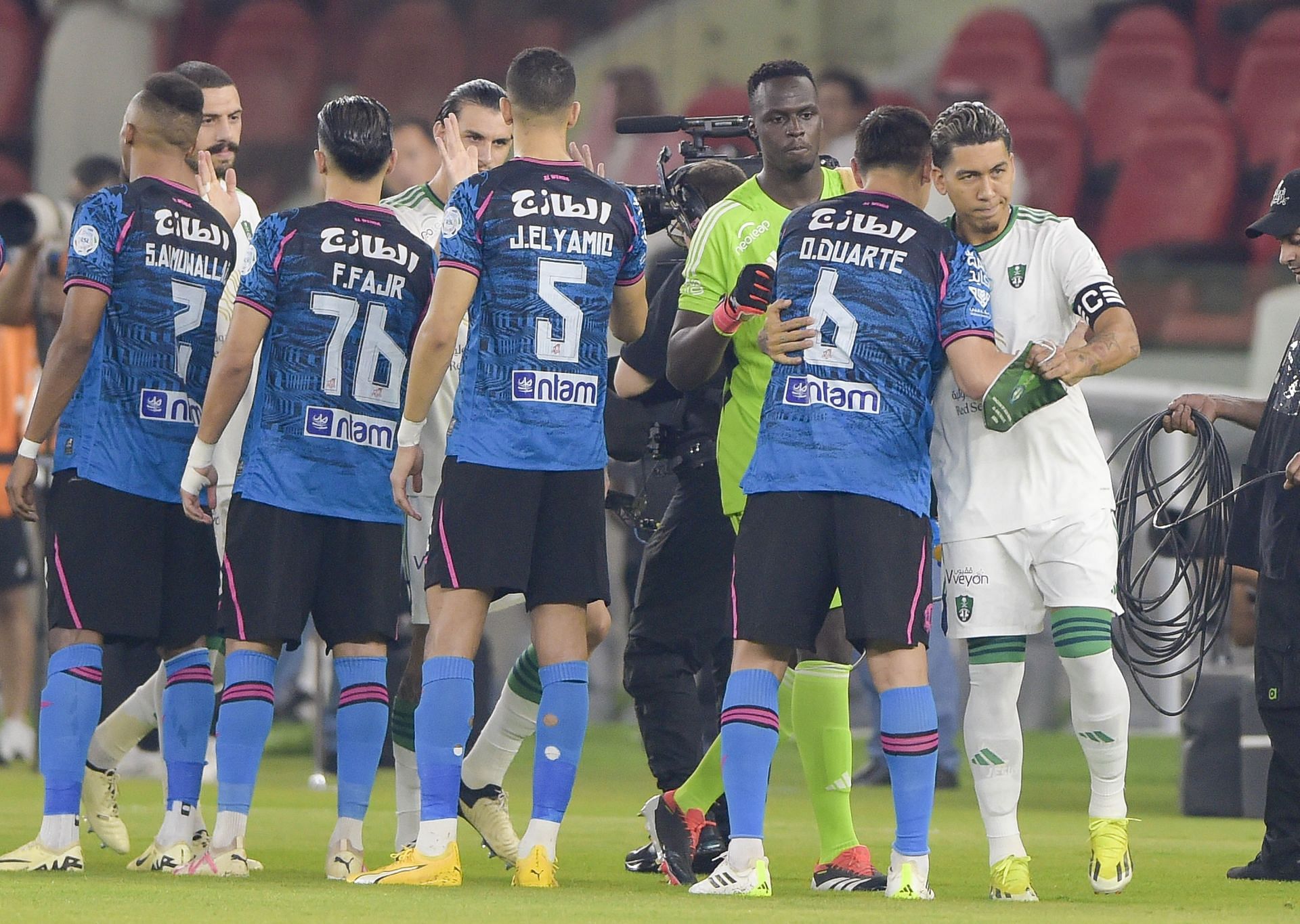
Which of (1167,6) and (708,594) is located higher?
(1167,6)

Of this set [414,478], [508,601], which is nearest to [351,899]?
[414,478]

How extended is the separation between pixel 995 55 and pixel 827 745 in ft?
37.8

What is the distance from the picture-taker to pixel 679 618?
18.2 feet

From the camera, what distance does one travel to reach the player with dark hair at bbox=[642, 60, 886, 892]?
497 centimetres

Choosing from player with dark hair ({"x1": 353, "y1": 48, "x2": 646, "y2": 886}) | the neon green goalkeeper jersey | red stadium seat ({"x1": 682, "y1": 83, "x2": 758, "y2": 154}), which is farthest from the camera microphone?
red stadium seat ({"x1": 682, "y1": 83, "x2": 758, "y2": 154})

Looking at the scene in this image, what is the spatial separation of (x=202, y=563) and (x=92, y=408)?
520mm

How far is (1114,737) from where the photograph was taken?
191 inches

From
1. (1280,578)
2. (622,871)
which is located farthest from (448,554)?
(1280,578)

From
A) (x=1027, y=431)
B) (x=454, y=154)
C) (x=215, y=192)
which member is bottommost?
(x=1027, y=431)

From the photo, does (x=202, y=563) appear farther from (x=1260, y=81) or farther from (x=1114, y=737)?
(x=1260, y=81)

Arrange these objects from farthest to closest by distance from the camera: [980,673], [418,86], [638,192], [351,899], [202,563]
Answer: [418,86] < [638,192] < [202,563] < [980,673] < [351,899]

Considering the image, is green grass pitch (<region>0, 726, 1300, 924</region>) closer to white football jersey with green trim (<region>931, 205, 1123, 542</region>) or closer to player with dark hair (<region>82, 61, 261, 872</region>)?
player with dark hair (<region>82, 61, 261, 872</region>)

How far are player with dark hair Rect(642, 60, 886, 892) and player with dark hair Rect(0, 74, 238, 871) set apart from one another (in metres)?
1.33

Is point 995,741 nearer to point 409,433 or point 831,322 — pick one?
point 831,322
